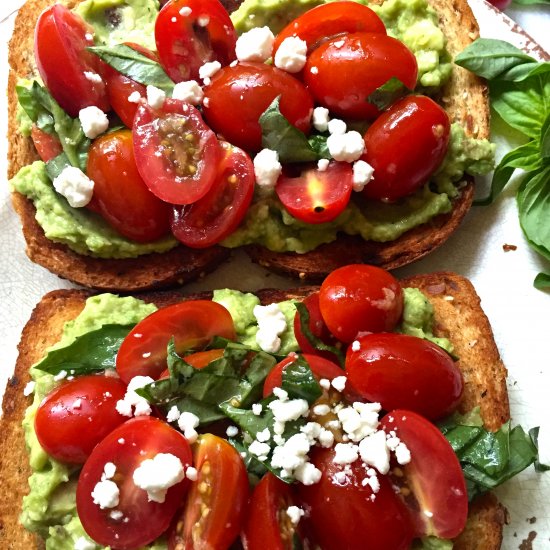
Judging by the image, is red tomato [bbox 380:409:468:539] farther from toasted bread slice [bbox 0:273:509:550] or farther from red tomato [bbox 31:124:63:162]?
red tomato [bbox 31:124:63:162]

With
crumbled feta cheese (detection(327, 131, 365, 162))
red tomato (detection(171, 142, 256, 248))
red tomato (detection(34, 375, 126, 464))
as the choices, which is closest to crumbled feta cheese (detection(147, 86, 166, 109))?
red tomato (detection(171, 142, 256, 248))

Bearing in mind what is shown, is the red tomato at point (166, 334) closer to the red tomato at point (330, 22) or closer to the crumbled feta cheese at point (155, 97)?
the crumbled feta cheese at point (155, 97)

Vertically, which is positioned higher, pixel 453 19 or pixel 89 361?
pixel 453 19

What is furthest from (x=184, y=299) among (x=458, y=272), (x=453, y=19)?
(x=453, y=19)

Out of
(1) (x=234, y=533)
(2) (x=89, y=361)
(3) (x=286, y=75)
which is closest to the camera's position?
(1) (x=234, y=533)

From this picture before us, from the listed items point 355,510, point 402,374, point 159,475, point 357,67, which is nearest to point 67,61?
point 357,67

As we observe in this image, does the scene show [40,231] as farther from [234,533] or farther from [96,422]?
[234,533]

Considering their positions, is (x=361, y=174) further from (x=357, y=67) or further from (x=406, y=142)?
(x=357, y=67)
